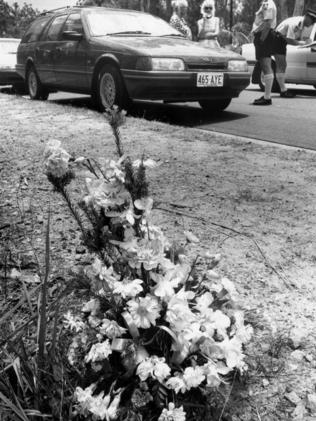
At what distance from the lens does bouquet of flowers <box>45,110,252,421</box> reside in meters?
1.30

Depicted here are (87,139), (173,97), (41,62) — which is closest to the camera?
(87,139)

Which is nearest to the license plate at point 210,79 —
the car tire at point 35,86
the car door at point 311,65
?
the car tire at point 35,86

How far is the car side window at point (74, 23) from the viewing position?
7384 millimetres

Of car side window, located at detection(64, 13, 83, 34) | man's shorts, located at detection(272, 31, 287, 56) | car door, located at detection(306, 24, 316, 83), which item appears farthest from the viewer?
car door, located at detection(306, 24, 316, 83)

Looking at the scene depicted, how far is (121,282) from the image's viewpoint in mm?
1350

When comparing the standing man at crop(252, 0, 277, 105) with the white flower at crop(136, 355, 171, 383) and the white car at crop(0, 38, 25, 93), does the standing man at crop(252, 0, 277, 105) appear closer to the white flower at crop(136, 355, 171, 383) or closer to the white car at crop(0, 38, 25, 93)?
Result: the white car at crop(0, 38, 25, 93)

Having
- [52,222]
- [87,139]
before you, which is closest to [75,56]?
[87,139]

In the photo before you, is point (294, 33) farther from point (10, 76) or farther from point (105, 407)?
point (105, 407)

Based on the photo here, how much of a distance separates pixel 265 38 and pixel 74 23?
2946mm

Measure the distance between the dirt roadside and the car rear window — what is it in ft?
13.6

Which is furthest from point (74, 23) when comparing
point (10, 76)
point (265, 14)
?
point (10, 76)

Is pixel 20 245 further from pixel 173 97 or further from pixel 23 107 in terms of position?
pixel 23 107

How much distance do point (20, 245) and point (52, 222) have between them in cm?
32

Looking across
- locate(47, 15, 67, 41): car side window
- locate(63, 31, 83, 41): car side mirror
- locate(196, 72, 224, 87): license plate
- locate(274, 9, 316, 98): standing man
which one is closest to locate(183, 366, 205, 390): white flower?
locate(196, 72, 224, 87): license plate
